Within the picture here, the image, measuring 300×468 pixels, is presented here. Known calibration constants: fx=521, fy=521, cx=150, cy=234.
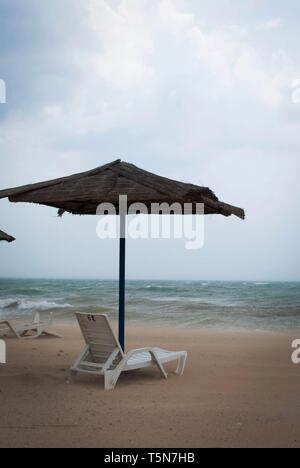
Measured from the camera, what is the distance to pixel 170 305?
28.1 m

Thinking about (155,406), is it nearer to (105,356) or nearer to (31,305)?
(105,356)

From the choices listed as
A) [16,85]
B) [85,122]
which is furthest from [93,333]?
[85,122]

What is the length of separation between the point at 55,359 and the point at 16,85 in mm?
8821

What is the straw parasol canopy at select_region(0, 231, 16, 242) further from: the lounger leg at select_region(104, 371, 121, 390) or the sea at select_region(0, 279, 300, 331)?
the sea at select_region(0, 279, 300, 331)

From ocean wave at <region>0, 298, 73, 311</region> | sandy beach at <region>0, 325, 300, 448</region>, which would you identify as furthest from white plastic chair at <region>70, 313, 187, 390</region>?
ocean wave at <region>0, 298, 73, 311</region>

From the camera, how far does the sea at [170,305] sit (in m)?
21.2

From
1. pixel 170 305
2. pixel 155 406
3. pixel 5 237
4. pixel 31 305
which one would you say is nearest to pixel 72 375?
pixel 155 406

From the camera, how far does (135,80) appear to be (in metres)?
13.3

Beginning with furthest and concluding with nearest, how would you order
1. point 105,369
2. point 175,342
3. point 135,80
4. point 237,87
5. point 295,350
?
1. point 237,87
2. point 135,80
3. point 175,342
4. point 295,350
5. point 105,369

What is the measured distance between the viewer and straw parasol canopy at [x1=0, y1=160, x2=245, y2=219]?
5055 mm

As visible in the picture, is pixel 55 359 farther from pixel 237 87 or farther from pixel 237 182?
pixel 237 182

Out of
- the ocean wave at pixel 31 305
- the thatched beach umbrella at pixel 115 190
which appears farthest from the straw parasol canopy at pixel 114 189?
the ocean wave at pixel 31 305

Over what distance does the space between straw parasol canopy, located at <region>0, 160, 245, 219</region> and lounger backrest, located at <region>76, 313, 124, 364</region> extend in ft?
4.06
